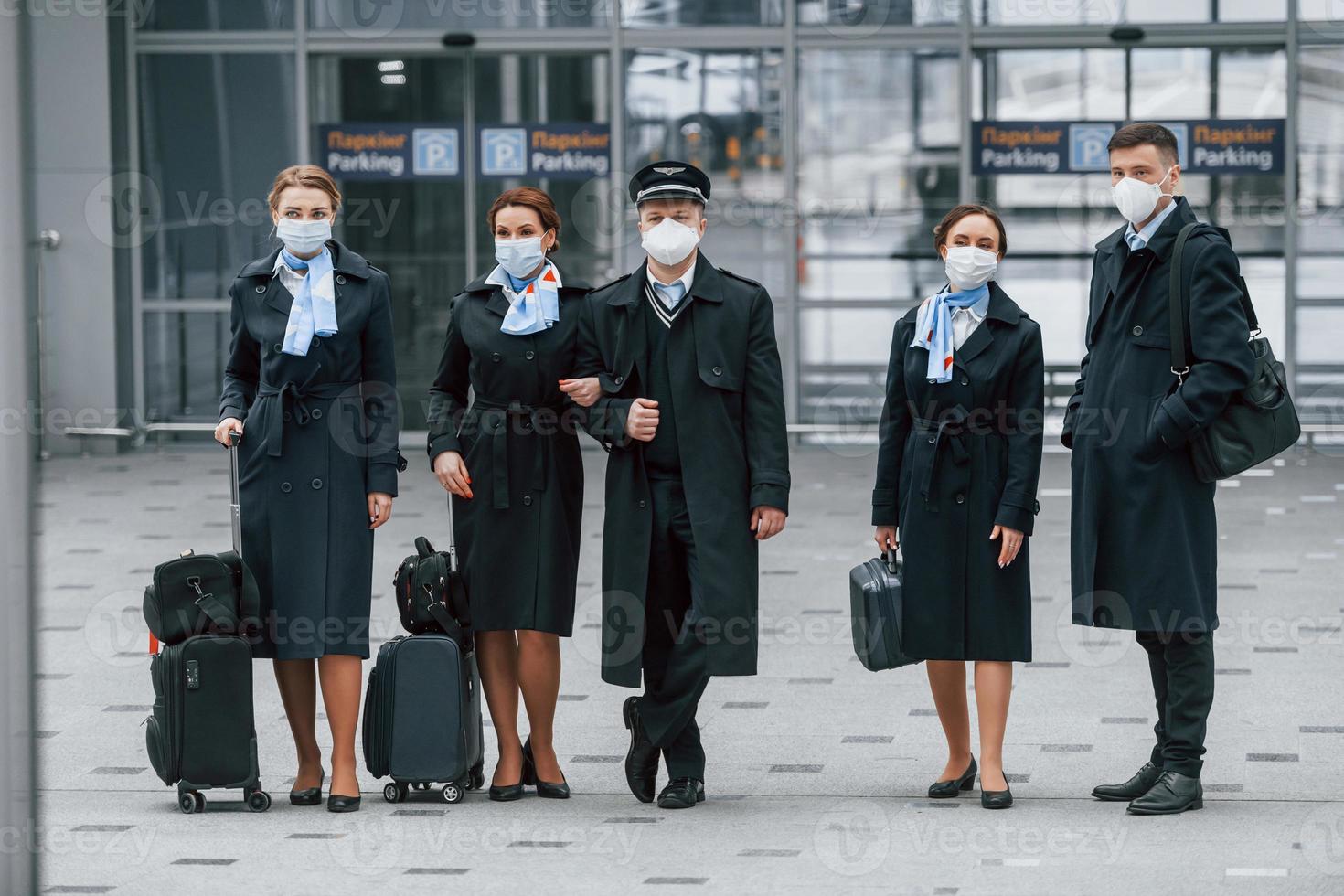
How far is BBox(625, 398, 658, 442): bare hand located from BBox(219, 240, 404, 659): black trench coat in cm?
71

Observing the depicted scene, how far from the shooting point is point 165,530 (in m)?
10.8

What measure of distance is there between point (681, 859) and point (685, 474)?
3.55 feet

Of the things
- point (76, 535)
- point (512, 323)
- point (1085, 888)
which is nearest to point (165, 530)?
point (76, 535)

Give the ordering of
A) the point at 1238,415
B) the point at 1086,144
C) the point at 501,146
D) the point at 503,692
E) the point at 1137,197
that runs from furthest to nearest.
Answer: the point at 501,146 < the point at 1086,144 < the point at 503,692 < the point at 1137,197 < the point at 1238,415

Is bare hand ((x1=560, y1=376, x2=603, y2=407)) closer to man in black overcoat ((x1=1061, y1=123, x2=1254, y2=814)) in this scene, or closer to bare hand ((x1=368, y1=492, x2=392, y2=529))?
bare hand ((x1=368, y1=492, x2=392, y2=529))

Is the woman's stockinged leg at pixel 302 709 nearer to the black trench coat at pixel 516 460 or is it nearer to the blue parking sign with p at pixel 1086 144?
the black trench coat at pixel 516 460

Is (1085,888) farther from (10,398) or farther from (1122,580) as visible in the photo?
(10,398)

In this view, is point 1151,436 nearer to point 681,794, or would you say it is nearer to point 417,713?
point 681,794

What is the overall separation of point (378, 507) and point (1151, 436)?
2170 mm

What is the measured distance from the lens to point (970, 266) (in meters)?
5.23

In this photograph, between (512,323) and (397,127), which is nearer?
(512,323)

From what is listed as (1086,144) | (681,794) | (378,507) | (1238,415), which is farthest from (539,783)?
(1086,144)

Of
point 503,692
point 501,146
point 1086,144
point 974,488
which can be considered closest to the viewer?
point 974,488

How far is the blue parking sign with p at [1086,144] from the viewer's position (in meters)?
14.4
